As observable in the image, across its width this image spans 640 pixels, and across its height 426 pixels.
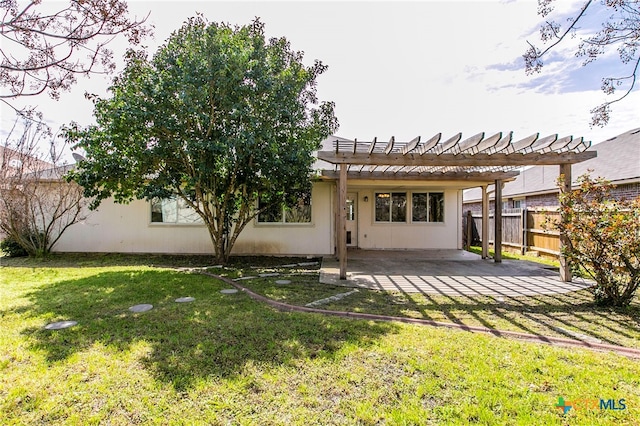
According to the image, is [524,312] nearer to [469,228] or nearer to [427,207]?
[427,207]

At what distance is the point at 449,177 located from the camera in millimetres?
9938

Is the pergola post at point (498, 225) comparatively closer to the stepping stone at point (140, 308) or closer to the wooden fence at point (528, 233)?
the wooden fence at point (528, 233)

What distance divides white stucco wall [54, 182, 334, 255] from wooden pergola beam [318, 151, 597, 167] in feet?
13.2

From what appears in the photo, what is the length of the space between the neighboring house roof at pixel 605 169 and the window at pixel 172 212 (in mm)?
11914

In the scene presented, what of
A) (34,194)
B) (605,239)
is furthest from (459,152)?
(34,194)

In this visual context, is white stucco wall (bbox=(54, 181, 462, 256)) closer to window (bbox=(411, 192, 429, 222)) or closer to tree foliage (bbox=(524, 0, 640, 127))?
window (bbox=(411, 192, 429, 222))

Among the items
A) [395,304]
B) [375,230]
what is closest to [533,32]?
[395,304]

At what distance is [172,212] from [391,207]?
857 centimetres

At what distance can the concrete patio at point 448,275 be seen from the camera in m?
6.45

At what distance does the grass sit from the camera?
2.38 meters

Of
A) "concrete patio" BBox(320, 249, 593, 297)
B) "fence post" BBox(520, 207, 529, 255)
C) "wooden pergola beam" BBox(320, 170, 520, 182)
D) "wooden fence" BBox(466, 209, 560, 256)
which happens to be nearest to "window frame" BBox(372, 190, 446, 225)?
"concrete patio" BBox(320, 249, 593, 297)

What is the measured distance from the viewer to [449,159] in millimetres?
7125

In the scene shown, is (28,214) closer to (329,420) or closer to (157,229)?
(157,229)

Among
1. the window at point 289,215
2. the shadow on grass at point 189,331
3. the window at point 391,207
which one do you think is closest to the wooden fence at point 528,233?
the window at point 391,207
